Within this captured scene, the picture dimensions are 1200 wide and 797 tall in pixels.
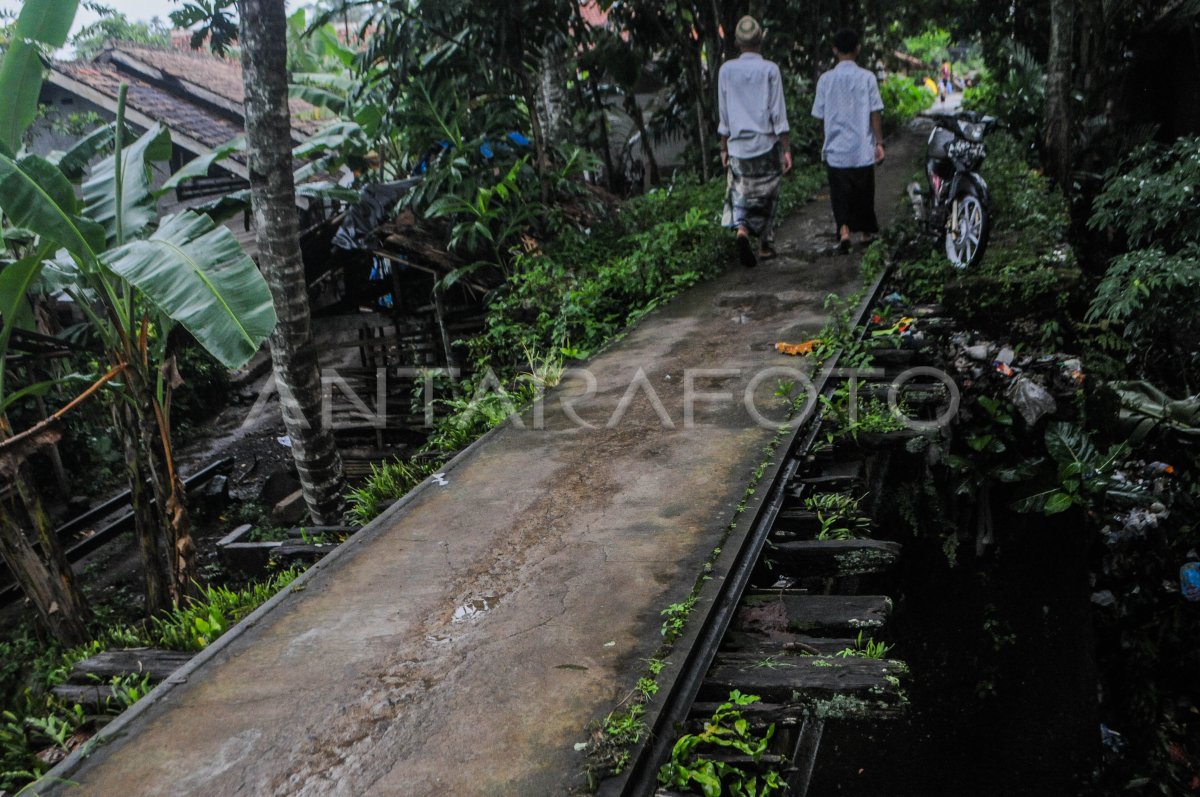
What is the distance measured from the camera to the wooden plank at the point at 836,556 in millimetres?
3668

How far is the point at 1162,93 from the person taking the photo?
11.9 m

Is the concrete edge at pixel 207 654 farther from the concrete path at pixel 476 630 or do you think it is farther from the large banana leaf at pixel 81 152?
the large banana leaf at pixel 81 152

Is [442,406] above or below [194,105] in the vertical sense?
below

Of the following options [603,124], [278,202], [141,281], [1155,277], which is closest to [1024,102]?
[603,124]

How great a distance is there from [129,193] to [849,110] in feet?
17.2

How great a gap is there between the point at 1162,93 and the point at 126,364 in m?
12.5

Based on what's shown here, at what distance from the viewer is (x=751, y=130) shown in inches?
289

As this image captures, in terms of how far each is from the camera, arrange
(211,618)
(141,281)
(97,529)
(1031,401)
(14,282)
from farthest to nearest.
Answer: (97,529) < (1031,401) < (14,282) < (141,281) < (211,618)

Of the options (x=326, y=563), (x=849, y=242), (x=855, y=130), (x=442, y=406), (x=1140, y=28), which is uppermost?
(x=1140, y=28)

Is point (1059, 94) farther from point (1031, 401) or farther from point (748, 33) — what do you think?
point (1031, 401)

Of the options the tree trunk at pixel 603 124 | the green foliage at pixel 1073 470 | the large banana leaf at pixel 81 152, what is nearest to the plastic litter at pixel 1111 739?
the green foliage at pixel 1073 470

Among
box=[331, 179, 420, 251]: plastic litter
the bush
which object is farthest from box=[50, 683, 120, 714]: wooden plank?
the bush

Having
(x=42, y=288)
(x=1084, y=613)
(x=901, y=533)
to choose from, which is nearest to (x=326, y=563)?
(x=42, y=288)

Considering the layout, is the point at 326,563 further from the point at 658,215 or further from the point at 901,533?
the point at 658,215
